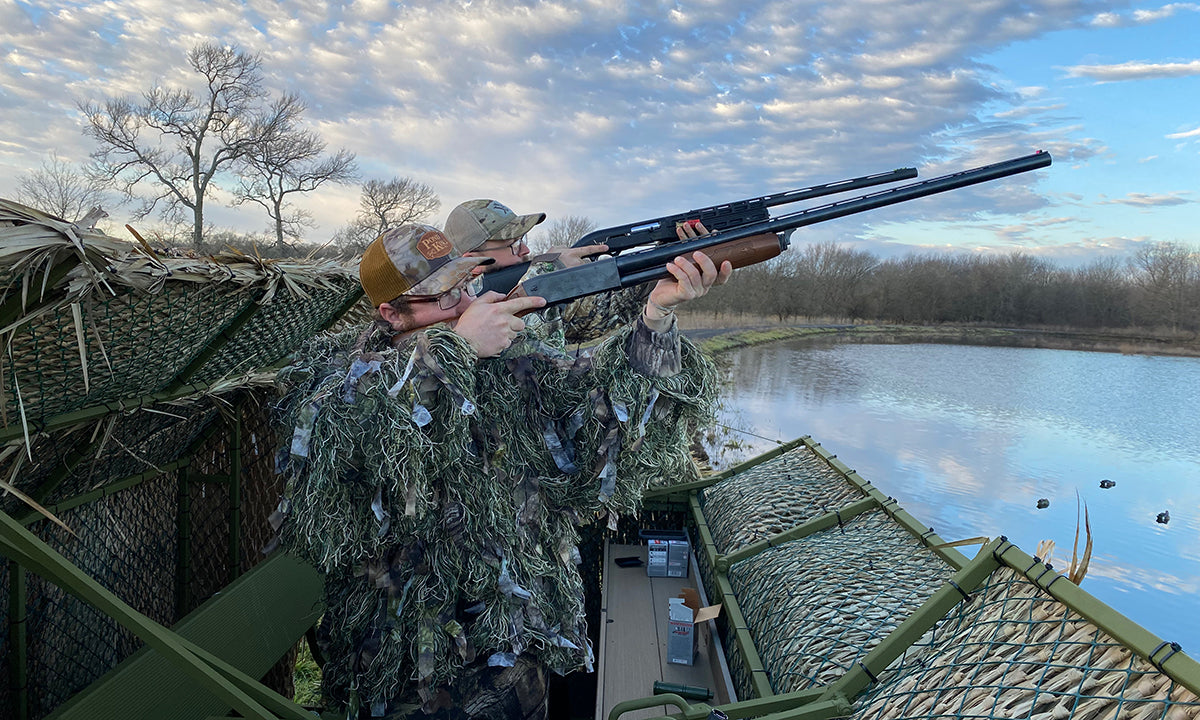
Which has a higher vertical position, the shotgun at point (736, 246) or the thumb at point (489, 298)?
the shotgun at point (736, 246)

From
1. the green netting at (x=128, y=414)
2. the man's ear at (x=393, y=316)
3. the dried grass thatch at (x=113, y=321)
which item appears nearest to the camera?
the dried grass thatch at (x=113, y=321)

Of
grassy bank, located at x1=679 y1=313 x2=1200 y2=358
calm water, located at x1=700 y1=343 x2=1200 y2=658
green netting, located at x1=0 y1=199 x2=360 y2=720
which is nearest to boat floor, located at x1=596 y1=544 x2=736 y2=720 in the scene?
green netting, located at x1=0 y1=199 x2=360 y2=720

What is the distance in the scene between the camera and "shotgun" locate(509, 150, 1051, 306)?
241 centimetres

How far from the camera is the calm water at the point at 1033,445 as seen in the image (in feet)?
36.0

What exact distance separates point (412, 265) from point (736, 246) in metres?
1.20

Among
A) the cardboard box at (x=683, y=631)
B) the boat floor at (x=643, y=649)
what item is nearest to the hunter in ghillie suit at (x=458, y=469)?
the boat floor at (x=643, y=649)

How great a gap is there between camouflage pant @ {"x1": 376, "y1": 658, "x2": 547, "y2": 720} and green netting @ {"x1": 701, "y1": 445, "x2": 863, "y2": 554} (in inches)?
56.5

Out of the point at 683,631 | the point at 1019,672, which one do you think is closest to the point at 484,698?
the point at 683,631

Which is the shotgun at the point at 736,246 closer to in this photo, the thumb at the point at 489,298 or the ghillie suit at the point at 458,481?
the thumb at the point at 489,298

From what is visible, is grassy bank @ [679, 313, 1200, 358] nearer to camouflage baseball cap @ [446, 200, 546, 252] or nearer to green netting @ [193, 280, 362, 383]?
green netting @ [193, 280, 362, 383]

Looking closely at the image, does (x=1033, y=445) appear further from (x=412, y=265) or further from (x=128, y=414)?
(x=128, y=414)

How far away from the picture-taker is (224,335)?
2.80 meters

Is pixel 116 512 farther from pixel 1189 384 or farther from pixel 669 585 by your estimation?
pixel 1189 384

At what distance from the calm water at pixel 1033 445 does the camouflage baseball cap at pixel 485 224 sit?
719 cm
